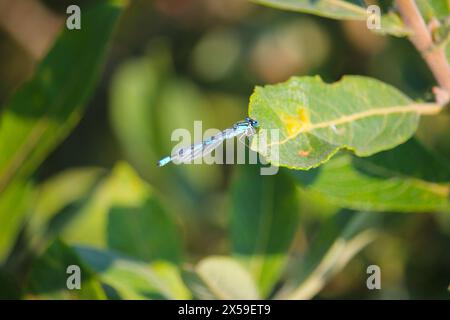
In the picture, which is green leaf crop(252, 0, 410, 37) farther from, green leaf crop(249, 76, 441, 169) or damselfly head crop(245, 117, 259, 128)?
damselfly head crop(245, 117, 259, 128)

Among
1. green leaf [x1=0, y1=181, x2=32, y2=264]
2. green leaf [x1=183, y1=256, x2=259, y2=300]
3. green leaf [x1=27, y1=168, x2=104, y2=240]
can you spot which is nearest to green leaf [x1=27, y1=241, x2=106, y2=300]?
green leaf [x1=183, y1=256, x2=259, y2=300]

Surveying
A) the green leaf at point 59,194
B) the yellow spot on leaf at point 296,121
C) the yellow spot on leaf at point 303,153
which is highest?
the green leaf at point 59,194

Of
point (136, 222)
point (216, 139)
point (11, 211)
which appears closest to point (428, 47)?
point (216, 139)

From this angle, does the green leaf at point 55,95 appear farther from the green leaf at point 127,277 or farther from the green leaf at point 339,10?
the green leaf at point 339,10

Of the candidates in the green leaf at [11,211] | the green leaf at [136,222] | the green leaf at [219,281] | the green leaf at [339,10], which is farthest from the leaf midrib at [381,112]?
the green leaf at [11,211]

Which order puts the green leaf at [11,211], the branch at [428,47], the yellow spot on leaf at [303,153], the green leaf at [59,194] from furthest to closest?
the green leaf at [59,194]
the green leaf at [11,211]
the branch at [428,47]
the yellow spot on leaf at [303,153]
